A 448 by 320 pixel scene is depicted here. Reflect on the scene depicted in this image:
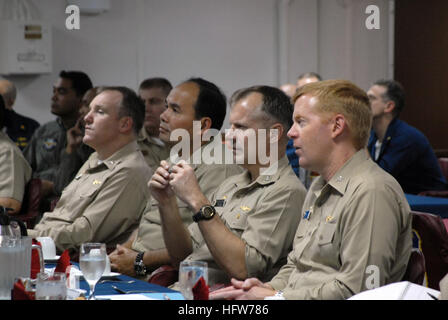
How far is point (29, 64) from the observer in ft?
21.9

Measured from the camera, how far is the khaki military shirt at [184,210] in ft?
10.4

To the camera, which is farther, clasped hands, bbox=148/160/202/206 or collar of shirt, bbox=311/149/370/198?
clasped hands, bbox=148/160/202/206

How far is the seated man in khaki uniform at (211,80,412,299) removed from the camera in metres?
2.04

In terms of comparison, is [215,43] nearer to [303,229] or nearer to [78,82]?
[78,82]

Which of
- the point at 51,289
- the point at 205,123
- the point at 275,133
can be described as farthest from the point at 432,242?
the point at 205,123

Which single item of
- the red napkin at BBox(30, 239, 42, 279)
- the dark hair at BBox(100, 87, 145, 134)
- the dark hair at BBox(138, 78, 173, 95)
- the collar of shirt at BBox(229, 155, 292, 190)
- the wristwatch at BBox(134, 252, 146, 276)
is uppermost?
the dark hair at BBox(138, 78, 173, 95)

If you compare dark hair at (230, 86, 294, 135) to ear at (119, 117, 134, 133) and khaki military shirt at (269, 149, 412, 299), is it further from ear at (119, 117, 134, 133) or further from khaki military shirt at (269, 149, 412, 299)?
ear at (119, 117, 134, 133)

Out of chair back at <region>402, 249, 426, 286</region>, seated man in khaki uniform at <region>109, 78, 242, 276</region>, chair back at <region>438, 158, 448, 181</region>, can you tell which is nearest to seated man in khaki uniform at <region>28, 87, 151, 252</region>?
seated man in khaki uniform at <region>109, 78, 242, 276</region>

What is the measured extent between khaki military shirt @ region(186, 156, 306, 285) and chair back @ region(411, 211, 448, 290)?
1.68 ft

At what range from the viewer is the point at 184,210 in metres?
3.18

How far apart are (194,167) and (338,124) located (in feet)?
3.72

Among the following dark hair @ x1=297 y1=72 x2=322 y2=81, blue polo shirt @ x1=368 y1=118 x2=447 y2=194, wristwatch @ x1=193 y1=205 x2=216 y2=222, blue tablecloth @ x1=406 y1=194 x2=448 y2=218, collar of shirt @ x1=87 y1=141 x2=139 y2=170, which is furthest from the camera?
dark hair @ x1=297 y1=72 x2=322 y2=81

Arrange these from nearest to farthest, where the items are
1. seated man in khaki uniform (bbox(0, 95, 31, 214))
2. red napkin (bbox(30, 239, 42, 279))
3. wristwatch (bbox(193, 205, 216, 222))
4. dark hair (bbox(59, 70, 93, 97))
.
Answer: red napkin (bbox(30, 239, 42, 279)), wristwatch (bbox(193, 205, 216, 222)), seated man in khaki uniform (bbox(0, 95, 31, 214)), dark hair (bbox(59, 70, 93, 97))

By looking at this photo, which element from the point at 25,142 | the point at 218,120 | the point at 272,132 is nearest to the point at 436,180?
the point at 218,120
